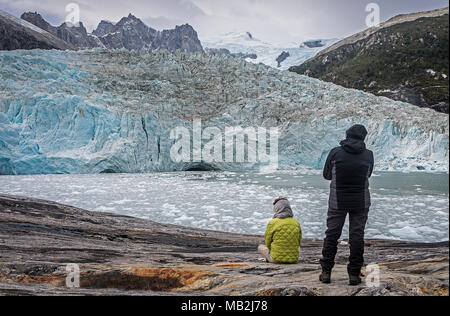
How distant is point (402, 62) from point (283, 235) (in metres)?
4.11

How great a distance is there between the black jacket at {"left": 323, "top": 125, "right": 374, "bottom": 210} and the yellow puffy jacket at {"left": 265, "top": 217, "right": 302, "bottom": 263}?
79cm

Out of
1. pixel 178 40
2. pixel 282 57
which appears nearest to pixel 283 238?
pixel 282 57

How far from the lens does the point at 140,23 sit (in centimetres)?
11100

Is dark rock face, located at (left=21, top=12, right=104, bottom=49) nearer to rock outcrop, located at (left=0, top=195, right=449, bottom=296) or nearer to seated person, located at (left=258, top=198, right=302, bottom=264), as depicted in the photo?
rock outcrop, located at (left=0, top=195, right=449, bottom=296)

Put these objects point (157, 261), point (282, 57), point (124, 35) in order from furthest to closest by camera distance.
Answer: point (124, 35), point (282, 57), point (157, 261)

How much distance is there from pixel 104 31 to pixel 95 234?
379 feet

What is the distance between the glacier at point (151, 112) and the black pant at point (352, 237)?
12.0m

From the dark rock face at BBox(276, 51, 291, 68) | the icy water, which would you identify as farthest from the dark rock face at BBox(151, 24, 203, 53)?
the icy water

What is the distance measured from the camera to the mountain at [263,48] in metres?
69.8

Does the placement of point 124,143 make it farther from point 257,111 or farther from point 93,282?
point 93,282

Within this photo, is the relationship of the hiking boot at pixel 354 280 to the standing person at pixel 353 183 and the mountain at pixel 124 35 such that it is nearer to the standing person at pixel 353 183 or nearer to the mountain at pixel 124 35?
the standing person at pixel 353 183

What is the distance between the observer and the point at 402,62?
18.0ft

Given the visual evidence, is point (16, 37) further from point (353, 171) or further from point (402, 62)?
point (353, 171)
